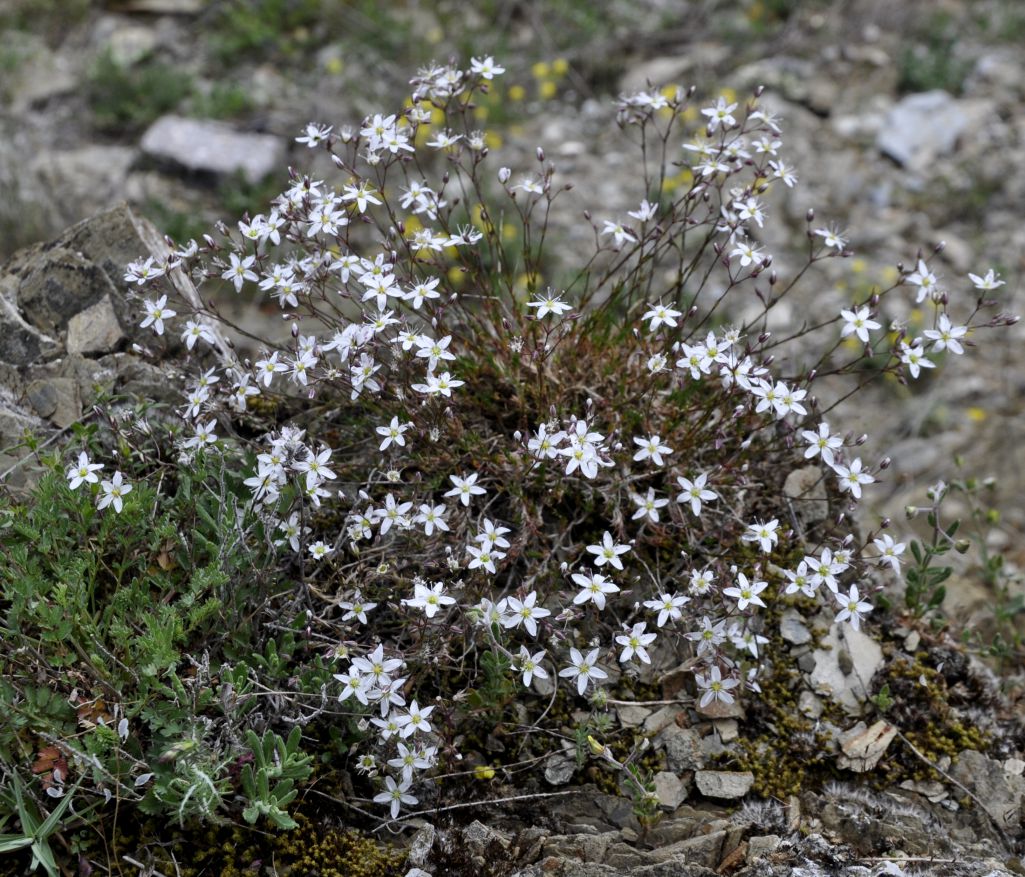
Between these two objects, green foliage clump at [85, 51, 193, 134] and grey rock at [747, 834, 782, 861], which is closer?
grey rock at [747, 834, 782, 861]

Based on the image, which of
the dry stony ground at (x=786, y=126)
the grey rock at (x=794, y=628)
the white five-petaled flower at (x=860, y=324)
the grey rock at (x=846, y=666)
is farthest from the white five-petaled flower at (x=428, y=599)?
the dry stony ground at (x=786, y=126)

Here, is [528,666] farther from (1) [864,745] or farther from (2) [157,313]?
(2) [157,313]

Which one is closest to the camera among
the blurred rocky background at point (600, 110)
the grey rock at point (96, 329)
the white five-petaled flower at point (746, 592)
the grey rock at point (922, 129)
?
the white five-petaled flower at point (746, 592)

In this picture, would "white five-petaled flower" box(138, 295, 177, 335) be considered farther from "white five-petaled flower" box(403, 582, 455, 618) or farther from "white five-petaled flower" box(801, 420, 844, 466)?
"white five-petaled flower" box(801, 420, 844, 466)

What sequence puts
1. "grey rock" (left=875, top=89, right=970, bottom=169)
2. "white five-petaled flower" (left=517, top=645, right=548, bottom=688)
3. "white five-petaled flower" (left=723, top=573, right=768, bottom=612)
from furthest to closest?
1. "grey rock" (left=875, top=89, right=970, bottom=169)
2. "white five-petaled flower" (left=723, top=573, right=768, bottom=612)
3. "white five-petaled flower" (left=517, top=645, right=548, bottom=688)

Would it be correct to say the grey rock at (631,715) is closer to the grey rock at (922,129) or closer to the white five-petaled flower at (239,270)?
the white five-petaled flower at (239,270)

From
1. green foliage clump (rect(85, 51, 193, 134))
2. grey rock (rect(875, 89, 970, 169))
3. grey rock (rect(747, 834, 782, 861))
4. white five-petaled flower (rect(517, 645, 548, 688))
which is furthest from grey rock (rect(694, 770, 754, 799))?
green foliage clump (rect(85, 51, 193, 134))
